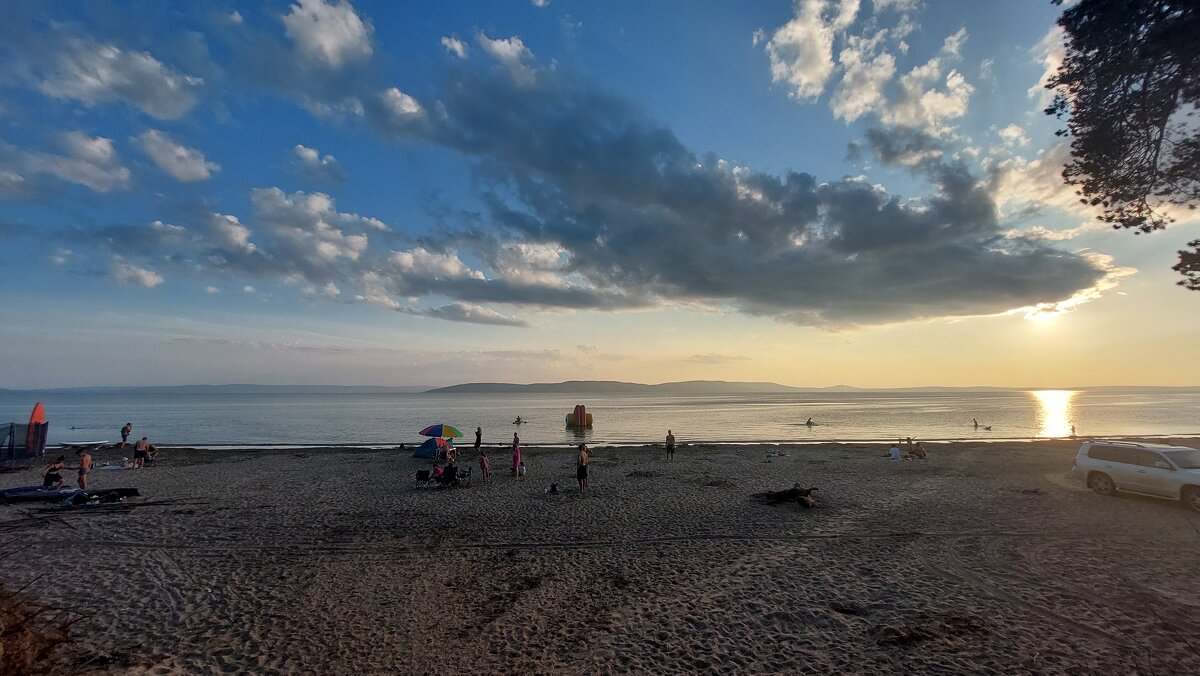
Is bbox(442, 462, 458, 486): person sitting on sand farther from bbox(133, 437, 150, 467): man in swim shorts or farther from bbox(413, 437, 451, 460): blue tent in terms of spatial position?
bbox(133, 437, 150, 467): man in swim shorts

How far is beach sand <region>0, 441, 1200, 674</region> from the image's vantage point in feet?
25.5

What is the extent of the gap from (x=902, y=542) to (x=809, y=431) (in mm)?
48330

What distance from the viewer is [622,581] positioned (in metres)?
10.8

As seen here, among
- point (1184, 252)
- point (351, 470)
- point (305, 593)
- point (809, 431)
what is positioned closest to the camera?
point (305, 593)

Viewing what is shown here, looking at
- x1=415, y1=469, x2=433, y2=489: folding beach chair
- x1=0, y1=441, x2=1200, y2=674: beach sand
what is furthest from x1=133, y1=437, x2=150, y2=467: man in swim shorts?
x1=415, y1=469, x2=433, y2=489: folding beach chair

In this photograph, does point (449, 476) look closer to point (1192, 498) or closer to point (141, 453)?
point (141, 453)

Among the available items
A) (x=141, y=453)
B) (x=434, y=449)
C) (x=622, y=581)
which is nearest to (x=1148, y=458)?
(x=622, y=581)

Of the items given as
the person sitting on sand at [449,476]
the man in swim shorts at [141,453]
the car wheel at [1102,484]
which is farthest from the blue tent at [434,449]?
the car wheel at [1102,484]

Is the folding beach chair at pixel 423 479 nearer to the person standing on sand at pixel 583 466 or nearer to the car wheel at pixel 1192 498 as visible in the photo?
the person standing on sand at pixel 583 466

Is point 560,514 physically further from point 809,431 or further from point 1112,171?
point 809,431

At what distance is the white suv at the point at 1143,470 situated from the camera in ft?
50.6

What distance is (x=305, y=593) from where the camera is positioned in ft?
33.6

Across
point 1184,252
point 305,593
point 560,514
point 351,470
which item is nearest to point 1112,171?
point 1184,252

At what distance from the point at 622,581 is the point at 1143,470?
58.2 feet
